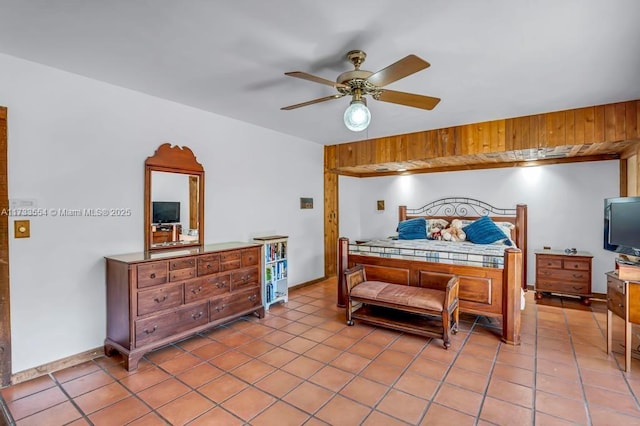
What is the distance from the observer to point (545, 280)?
4445 mm

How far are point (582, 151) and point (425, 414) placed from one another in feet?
13.5

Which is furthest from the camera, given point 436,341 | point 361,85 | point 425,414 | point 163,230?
point 163,230

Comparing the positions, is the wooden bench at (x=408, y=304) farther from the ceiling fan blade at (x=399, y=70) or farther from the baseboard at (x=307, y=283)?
the ceiling fan blade at (x=399, y=70)

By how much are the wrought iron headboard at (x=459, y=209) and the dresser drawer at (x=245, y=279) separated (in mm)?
3497

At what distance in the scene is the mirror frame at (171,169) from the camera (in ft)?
10.8

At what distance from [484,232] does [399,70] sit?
3641 millimetres

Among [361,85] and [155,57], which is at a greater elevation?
[155,57]

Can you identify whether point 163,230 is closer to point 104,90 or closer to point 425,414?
point 104,90

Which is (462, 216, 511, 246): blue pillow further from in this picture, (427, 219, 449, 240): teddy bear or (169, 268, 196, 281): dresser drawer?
(169, 268, 196, 281): dresser drawer

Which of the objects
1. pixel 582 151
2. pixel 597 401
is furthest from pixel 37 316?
pixel 582 151

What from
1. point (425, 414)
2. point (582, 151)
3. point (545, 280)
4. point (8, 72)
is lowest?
point (425, 414)

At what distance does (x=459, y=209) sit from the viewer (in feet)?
18.3

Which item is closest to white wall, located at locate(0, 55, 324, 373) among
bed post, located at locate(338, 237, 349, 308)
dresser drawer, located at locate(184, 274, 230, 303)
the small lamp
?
dresser drawer, located at locate(184, 274, 230, 303)

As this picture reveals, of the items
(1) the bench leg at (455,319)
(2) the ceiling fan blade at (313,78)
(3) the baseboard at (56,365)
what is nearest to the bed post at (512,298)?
(1) the bench leg at (455,319)
